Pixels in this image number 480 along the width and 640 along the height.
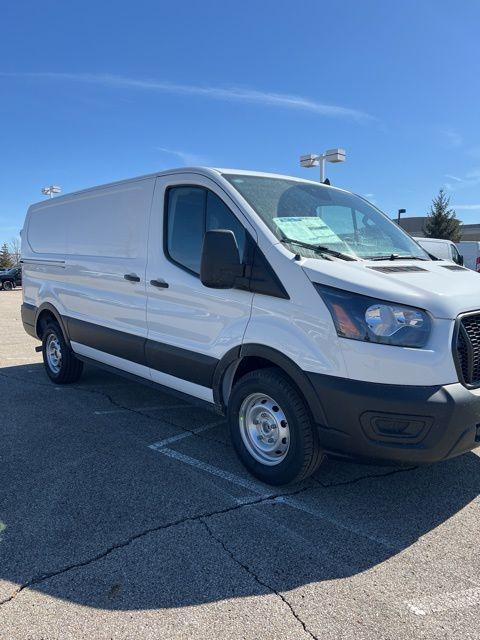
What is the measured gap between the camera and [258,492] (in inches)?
139

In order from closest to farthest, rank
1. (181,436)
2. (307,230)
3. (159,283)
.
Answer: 1. (307,230)
2. (159,283)
3. (181,436)

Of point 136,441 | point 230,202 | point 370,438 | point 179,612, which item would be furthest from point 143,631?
point 230,202

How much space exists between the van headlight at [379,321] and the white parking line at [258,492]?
1.15 meters

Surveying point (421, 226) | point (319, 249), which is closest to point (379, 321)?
point (319, 249)

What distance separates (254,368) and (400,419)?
1.19 m

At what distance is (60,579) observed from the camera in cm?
261

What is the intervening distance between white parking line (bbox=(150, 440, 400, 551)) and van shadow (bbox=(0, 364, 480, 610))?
0.01 meters

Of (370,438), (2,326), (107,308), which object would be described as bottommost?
(2,326)

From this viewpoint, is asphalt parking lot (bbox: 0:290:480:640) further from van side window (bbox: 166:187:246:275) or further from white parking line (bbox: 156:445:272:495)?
van side window (bbox: 166:187:246:275)

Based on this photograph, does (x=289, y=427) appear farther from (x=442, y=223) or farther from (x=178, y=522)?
(x=442, y=223)

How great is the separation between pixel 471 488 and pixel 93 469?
2.76 metres

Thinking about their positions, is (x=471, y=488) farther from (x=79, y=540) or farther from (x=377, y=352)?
(x=79, y=540)

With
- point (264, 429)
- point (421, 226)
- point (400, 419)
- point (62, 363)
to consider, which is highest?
point (421, 226)

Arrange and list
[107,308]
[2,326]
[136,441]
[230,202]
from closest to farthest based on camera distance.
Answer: [230,202]
[136,441]
[107,308]
[2,326]
